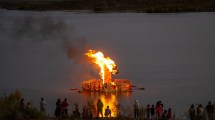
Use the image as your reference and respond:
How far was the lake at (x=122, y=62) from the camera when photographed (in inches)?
2080

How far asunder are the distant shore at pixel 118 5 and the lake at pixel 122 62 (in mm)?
37875

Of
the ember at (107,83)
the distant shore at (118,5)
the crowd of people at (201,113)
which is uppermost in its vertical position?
the distant shore at (118,5)

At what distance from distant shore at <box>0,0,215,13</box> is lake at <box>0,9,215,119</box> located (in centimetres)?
3788

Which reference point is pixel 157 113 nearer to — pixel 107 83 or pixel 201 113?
pixel 201 113

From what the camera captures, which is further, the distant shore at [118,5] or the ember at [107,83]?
the distant shore at [118,5]

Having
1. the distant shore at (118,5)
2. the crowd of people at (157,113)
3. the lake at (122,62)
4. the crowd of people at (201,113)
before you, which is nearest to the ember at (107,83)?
the lake at (122,62)

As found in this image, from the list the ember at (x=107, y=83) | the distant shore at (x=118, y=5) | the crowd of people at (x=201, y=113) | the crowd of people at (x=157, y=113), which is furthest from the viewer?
the distant shore at (x=118, y=5)

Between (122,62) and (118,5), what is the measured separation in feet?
347

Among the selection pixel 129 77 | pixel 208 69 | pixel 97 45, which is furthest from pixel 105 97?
pixel 97 45

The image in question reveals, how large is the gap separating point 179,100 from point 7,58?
3425cm

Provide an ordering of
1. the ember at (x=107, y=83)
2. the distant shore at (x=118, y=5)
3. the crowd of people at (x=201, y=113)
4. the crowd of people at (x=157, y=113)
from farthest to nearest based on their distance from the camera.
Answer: the distant shore at (x=118, y=5) → the ember at (x=107, y=83) → the crowd of people at (x=157, y=113) → the crowd of people at (x=201, y=113)

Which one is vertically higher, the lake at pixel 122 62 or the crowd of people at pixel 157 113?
the lake at pixel 122 62

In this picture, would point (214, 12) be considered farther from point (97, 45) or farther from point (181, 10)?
point (97, 45)

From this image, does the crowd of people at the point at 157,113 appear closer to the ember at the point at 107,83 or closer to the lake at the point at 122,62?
the lake at the point at 122,62
